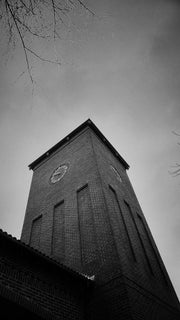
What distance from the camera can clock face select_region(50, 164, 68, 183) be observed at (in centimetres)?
1437

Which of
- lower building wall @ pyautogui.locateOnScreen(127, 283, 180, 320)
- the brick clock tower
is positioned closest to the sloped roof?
the brick clock tower

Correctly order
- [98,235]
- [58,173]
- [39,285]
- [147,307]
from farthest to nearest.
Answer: [58,173] → [98,235] → [147,307] → [39,285]

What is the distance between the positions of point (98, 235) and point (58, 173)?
639 cm

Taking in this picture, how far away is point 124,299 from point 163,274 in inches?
175

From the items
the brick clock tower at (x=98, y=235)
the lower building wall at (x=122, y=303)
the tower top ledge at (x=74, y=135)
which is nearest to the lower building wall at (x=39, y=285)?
the lower building wall at (x=122, y=303)

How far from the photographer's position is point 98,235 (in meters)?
9.20

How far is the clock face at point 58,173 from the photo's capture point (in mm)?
14367

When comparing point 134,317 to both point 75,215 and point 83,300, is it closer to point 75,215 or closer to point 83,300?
point 83,300

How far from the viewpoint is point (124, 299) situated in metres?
6.93

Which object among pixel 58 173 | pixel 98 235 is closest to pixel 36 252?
pixel 98 235

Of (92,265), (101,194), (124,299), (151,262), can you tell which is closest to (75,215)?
(101,194)

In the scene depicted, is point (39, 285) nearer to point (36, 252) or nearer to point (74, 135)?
point (36, 252)

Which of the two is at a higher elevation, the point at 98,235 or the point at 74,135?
the point at 74,135

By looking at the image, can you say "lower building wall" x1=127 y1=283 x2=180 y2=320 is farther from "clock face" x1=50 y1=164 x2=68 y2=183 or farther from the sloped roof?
"clock face" x1=50 y1=164 x2=68 y2=183
